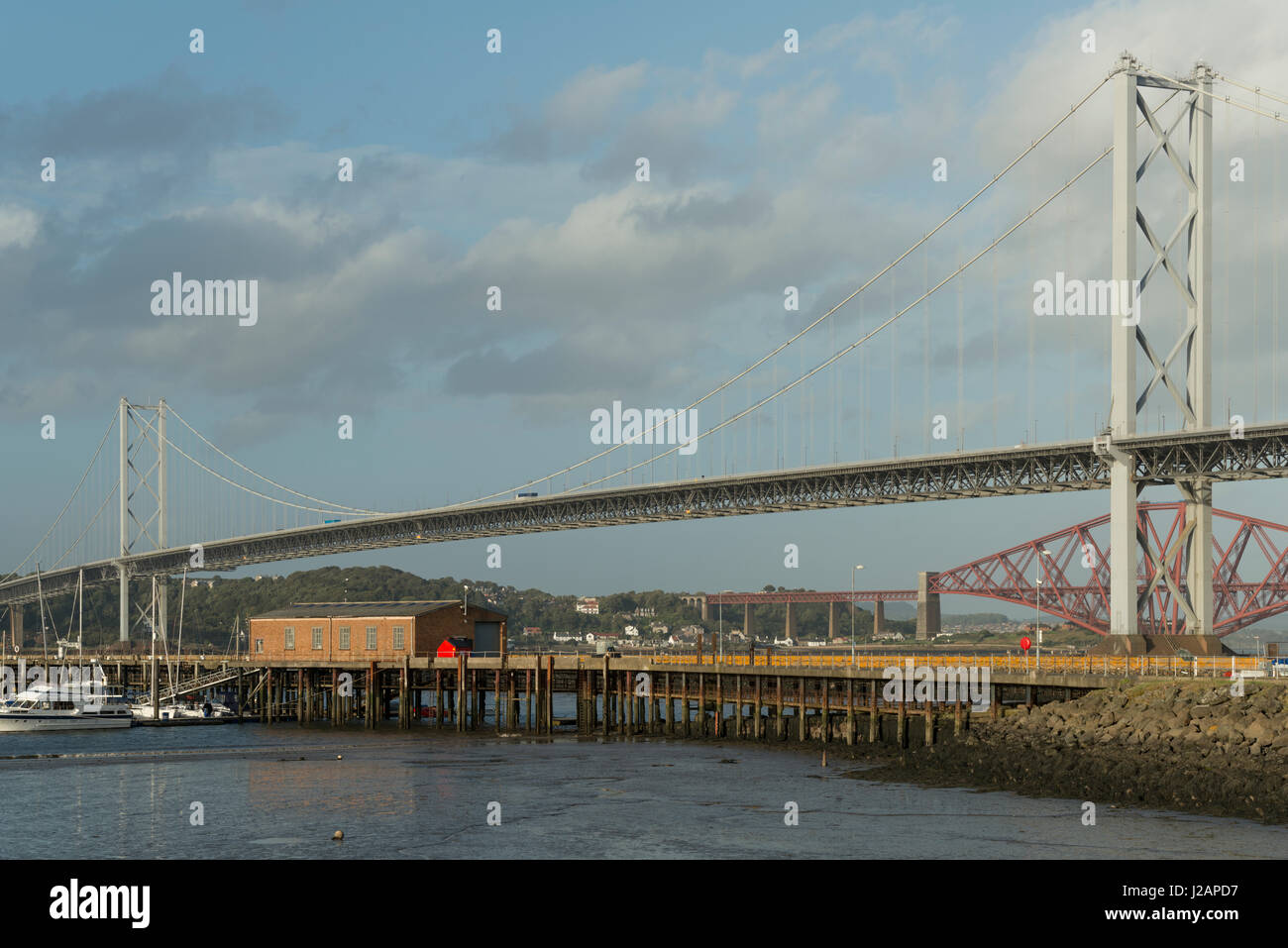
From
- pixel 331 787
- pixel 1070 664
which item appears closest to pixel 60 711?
pixel 331 787

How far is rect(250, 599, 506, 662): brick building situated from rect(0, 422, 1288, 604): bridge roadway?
71.2ft

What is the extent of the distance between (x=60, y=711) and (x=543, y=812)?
159ft

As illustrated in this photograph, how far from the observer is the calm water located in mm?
36062

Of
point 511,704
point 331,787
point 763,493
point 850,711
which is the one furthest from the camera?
point 763,493

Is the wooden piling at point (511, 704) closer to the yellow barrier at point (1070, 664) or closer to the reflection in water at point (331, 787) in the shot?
the yellow barrier at point (1070, 664)

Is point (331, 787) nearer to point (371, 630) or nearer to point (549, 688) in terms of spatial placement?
point (549, 688)

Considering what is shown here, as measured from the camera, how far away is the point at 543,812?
140ft

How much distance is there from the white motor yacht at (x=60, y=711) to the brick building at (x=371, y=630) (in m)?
10.6

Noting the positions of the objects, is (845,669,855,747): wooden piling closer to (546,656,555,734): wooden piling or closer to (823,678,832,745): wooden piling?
(823,678,832,745): wooden piling
